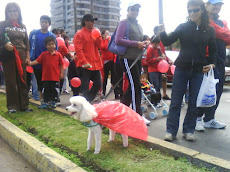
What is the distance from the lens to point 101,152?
3008mm

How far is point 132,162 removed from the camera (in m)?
2.73

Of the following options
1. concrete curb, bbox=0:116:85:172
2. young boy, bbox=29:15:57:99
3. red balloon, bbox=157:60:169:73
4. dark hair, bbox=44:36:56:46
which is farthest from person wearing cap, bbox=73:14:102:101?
red balloon, bbox=157:60:169:73

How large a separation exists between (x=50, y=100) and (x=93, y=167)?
3244 mm

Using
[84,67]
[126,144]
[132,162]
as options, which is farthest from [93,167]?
[84,67]

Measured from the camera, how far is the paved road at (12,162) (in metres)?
3.01

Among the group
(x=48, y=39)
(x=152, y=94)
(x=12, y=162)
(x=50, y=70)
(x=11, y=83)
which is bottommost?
(x=12, y=162)

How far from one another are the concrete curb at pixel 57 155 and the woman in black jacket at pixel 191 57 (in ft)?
1.28

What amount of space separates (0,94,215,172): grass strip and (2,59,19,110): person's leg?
0.85 metres

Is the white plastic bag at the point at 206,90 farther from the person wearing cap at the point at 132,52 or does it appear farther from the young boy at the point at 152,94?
the young boy at the point at 152,94

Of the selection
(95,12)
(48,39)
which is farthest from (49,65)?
(95,12)

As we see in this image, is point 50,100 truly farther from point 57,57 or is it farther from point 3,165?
point 3,165

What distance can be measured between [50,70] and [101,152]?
291 cm

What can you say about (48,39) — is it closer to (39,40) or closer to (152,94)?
(39,40)

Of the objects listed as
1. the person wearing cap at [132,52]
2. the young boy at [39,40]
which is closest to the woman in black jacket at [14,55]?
the young boy at [39,40]
